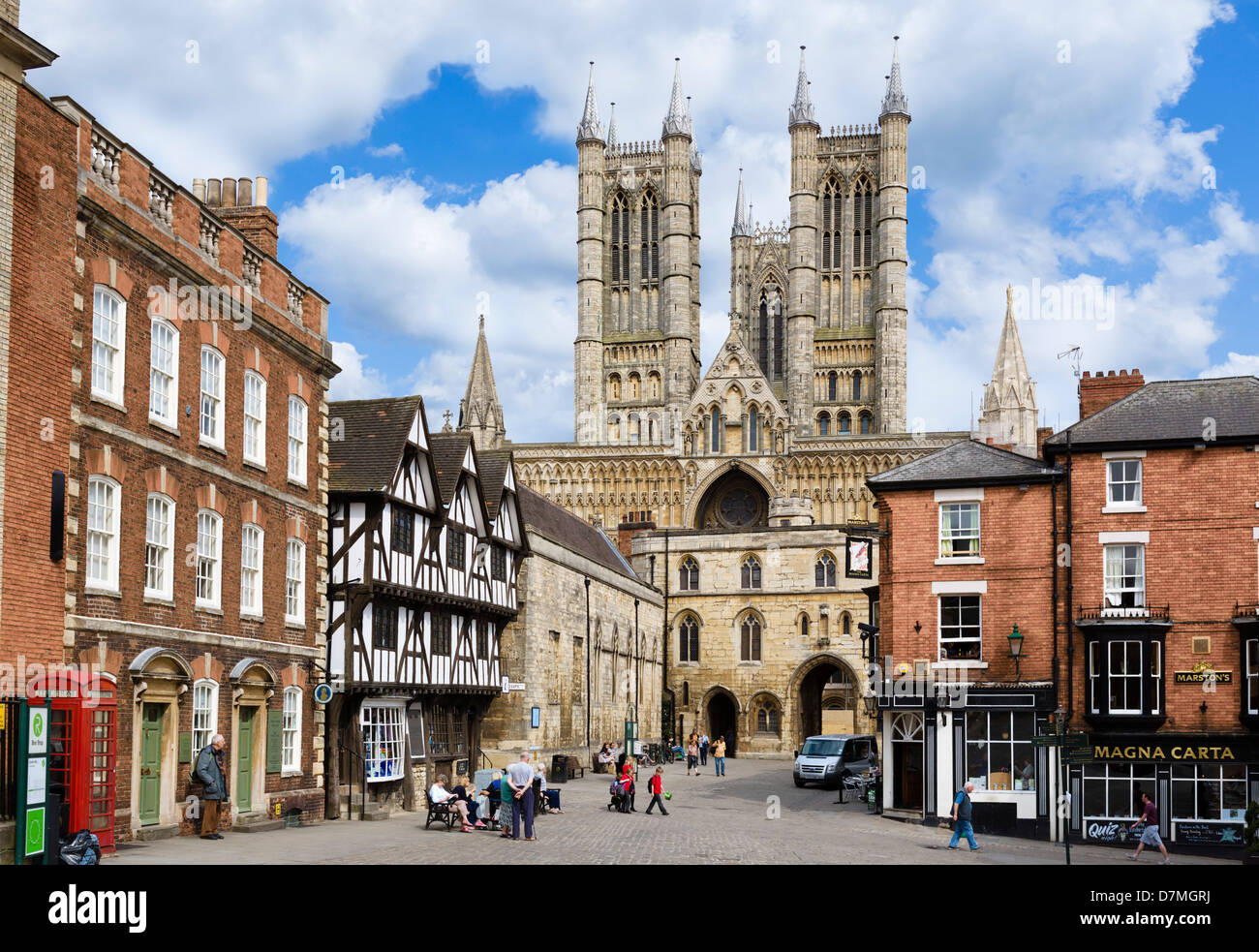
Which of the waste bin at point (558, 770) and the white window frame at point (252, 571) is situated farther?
the waste bin at point (558, 770)

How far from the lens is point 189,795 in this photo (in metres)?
20.1

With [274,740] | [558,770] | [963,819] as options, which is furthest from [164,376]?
[558,770]

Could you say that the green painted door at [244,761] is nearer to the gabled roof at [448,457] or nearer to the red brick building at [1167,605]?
the gabled roof at [448,457]

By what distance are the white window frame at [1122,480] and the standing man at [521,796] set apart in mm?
14859

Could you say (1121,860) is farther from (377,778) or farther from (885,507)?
(377,778)

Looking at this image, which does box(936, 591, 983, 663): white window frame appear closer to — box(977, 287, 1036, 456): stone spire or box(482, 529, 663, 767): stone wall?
box(482, 529, 663, 767): stone wall

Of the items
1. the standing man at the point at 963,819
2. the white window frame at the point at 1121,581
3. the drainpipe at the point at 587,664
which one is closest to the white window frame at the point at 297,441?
the standing man at the point at 963,819

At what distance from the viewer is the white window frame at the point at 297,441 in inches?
972

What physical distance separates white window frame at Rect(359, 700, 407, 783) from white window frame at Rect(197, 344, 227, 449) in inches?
310

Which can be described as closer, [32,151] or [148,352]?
[32,151]

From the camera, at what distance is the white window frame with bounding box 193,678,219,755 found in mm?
20531

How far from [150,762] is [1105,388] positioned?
23.4m
